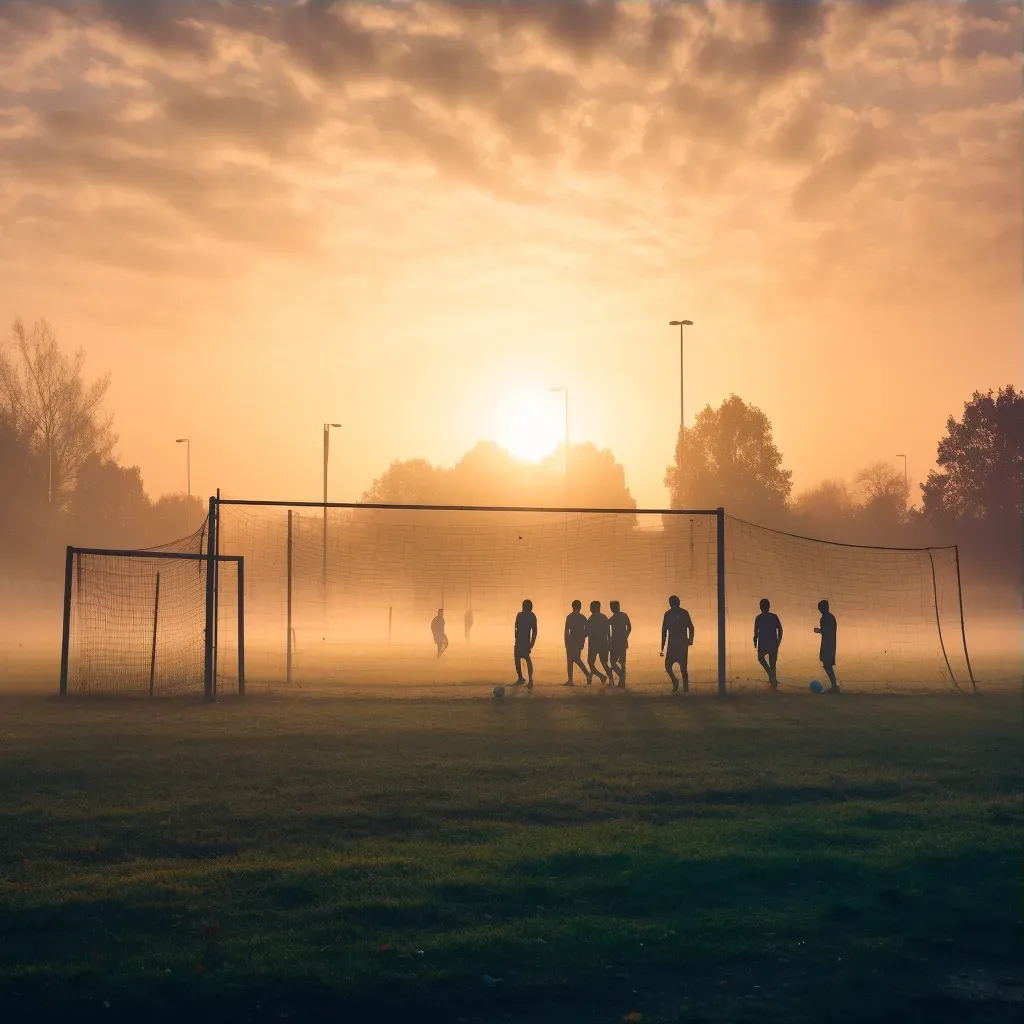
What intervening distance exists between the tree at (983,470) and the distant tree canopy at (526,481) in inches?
780

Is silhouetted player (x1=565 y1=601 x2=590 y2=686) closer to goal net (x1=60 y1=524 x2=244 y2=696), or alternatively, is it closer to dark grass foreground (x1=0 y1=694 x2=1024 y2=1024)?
goal net (x1=60 y1=524 x2=244 y2=696)

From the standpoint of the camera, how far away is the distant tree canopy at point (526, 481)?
77938mm

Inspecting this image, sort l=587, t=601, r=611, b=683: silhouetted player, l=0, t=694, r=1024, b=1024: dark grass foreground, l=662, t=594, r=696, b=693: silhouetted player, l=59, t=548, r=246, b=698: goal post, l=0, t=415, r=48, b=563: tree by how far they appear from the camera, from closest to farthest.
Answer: l=0, t=694, r=1024, b=1024: dark grass foreground < l=59, t=548, r=246, b=698: goal post < l=662, t=594, r=696, b=693: silhouetted player < l=587, t=601, r=611, b=683: silhouetted player < l=0, t=415, r=48, b=563: tree

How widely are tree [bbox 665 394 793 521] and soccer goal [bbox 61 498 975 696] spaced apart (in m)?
1.77

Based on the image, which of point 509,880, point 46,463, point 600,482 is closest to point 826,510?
point 600,482

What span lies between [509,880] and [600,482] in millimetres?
70800

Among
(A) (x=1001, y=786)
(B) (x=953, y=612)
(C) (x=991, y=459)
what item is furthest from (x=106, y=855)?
(C) (x=991, y=459)

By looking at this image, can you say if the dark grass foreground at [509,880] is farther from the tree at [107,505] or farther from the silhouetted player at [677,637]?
the tree at [107,505]

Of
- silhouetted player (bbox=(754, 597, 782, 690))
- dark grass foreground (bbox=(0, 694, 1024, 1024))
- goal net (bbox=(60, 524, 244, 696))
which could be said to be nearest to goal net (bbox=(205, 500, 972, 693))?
goal net (bbox=(60, 524, 244, 696))

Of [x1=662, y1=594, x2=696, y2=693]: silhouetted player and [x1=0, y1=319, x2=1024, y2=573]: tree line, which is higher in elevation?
[x1=0, y1=319, x2=1024, y2=573]: tree line

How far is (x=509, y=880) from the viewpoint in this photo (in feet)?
25.5

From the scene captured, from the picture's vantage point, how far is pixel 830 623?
2156cm

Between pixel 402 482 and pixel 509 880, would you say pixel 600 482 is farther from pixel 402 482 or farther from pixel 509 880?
pixel 509 880

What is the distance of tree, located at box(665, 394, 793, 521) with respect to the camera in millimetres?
66500
